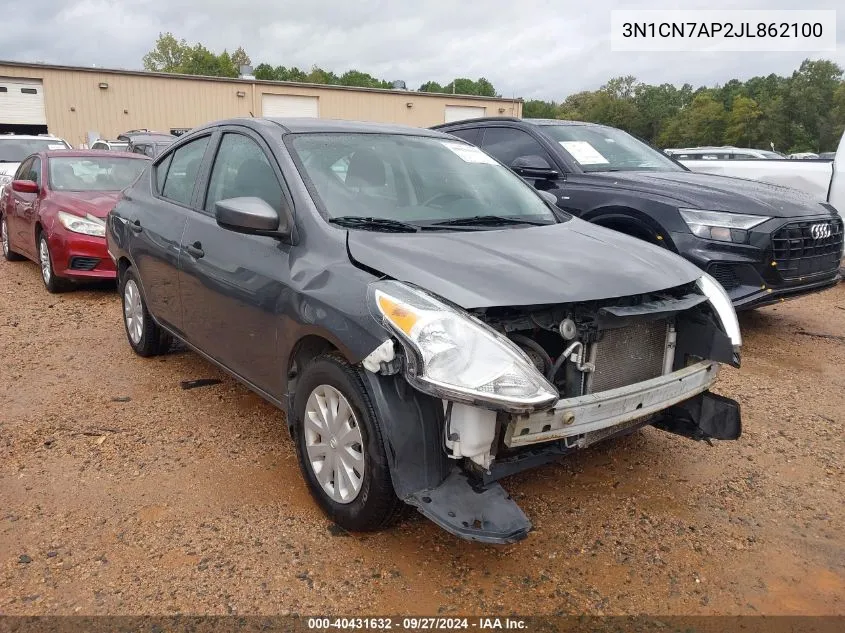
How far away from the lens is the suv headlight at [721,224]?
4898 mm

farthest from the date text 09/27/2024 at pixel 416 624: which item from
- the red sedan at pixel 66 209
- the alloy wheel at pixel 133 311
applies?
the red sedan at pixel 66 209

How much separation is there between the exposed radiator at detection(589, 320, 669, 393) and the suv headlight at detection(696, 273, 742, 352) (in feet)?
0.99

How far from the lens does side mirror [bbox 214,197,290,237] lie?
291 centimetres

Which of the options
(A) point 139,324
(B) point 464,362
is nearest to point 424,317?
(B) point 464,362

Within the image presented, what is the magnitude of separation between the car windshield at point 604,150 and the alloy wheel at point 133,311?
3.82m

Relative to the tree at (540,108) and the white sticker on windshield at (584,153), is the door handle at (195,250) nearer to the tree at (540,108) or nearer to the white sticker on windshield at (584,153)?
the white sticker on windshield at (584,153)

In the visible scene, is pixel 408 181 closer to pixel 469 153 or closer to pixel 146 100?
pixel 469 153

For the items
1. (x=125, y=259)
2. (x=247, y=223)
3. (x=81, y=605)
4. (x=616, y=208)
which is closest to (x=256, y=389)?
(x=247, y=223)

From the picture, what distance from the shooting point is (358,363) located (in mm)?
2465

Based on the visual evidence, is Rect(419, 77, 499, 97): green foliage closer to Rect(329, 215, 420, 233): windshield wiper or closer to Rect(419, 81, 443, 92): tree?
Rect(419, 81, 443, 92): tree

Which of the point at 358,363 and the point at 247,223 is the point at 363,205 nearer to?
the point at 247,223

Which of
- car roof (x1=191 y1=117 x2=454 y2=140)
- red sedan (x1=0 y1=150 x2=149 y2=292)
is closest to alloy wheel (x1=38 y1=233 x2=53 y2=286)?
red sedan (x1=0 y1=150 x2=149 y2=292)

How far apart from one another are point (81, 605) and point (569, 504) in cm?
199

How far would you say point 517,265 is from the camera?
271 centimetres
